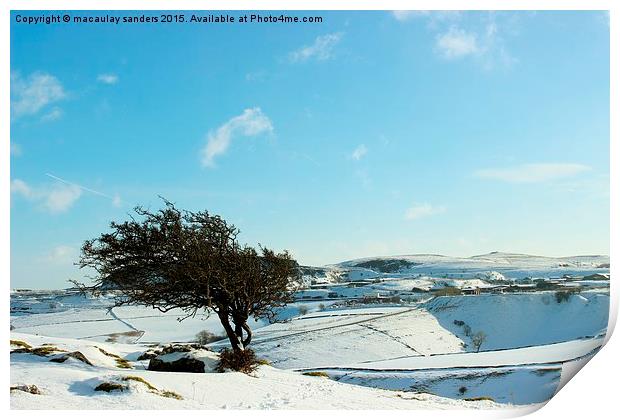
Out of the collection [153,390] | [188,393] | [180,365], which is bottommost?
[188,393]

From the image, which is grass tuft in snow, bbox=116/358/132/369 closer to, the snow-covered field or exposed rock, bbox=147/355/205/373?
the snow-covered field

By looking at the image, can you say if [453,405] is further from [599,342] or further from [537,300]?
[537,300]

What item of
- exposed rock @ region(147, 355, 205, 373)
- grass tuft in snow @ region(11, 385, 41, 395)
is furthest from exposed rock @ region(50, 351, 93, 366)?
grass tuft in snow @ region(11, 385, 41, 395)

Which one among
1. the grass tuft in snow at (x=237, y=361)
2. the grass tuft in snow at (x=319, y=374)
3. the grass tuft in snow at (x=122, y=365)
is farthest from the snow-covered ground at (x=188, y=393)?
the grass tuft in snow at (x=319, y=374)

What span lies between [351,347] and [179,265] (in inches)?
880

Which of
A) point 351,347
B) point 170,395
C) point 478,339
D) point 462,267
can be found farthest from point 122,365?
point 462,267

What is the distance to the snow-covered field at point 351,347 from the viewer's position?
14.2m

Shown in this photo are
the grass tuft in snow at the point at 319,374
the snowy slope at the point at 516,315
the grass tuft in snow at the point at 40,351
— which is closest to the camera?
the grass tuft in snow at the point at 40,351

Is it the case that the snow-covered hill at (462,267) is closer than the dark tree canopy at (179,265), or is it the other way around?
the dark tree canopy at (179,265)

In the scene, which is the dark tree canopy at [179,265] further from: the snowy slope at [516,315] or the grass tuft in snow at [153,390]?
the snowy slope at [516,315]

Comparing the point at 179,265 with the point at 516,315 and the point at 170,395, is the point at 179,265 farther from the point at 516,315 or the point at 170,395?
the point at 516,315

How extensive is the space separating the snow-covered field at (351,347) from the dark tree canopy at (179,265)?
103 inches

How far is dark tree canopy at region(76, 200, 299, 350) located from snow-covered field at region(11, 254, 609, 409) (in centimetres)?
261

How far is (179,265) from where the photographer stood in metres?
19.1
